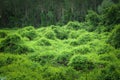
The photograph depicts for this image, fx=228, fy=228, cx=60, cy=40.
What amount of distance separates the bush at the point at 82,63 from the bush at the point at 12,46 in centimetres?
493

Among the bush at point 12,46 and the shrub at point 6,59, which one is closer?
the shrub at point 6,59

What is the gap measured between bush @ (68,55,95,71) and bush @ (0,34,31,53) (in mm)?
4931

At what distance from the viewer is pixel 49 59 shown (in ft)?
51.4

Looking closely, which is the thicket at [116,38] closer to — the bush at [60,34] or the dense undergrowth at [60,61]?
the dense undergrowth at [60,61]

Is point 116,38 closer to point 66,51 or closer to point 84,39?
point 84,39

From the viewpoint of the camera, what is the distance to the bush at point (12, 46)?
57.3 ft

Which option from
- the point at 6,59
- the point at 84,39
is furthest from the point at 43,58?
the point at 84,39

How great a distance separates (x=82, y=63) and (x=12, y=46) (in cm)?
636

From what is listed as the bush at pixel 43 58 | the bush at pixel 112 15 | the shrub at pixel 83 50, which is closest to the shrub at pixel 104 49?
the shrub at pixel 83 50

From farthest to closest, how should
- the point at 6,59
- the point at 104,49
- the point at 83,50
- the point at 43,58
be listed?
the point at 83,50 → the point at 104,49 → the point at 43,58 → the point at 6,59

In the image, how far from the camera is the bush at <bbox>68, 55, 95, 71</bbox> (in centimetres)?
1370

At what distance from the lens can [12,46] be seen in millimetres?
17625

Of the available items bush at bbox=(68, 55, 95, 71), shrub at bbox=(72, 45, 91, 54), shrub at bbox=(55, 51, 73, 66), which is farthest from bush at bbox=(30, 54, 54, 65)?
bush at bbox=(68, 55, 95, 71)

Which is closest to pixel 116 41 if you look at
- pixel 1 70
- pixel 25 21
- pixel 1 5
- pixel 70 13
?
pixel 1 70
